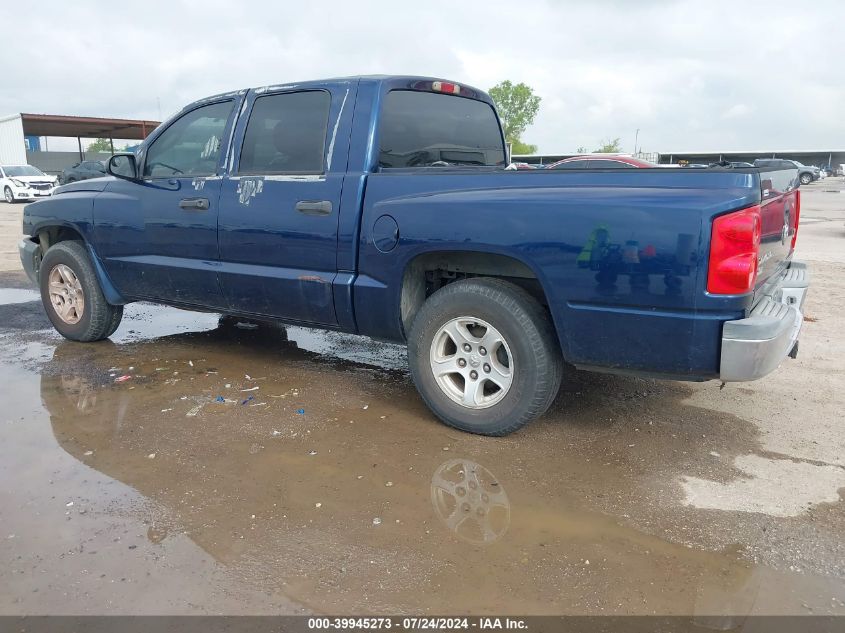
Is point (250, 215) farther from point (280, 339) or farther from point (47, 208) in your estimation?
point (47, 208)

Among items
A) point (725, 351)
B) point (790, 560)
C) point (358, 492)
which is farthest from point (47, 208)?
point (790, 560)

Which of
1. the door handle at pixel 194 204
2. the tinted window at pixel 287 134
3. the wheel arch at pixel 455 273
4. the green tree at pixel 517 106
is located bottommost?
the wheel arch at pixel 455 273

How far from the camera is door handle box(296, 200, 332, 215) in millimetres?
3967

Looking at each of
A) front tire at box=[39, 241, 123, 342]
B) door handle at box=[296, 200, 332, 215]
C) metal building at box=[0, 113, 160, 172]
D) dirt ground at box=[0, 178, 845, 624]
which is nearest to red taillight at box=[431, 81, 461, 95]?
door handle at box=[296, 200, 332, 215]

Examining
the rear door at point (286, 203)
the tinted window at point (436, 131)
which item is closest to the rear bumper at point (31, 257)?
the rear door at point (286, 203)

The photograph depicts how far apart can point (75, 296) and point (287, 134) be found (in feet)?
8.24

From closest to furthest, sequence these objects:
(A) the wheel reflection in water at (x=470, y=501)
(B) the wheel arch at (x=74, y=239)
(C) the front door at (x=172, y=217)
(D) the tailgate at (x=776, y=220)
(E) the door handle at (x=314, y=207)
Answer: (A) the wheel reflection in water at (x=470, y=501), (D) the tailgate at (x=776, y=220), (E) the door handle at (x=314, y=207), (C) the front door at (x=172, y=217), (B) the wheel arch at (x=74, y=239)

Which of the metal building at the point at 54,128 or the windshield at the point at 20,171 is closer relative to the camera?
the windshield at the point at 20,171

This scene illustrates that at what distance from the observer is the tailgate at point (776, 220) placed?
3.08m

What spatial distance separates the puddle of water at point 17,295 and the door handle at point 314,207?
4.82 metres

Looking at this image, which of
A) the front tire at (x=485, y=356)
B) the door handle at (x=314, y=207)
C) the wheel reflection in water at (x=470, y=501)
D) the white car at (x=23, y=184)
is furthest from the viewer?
the white car at (x=23, y=184)

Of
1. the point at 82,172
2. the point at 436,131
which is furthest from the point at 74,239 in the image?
the point at 82,172

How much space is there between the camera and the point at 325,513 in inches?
116

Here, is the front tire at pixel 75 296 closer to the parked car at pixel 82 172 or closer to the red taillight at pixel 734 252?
the red taillight at pixel 734 252
